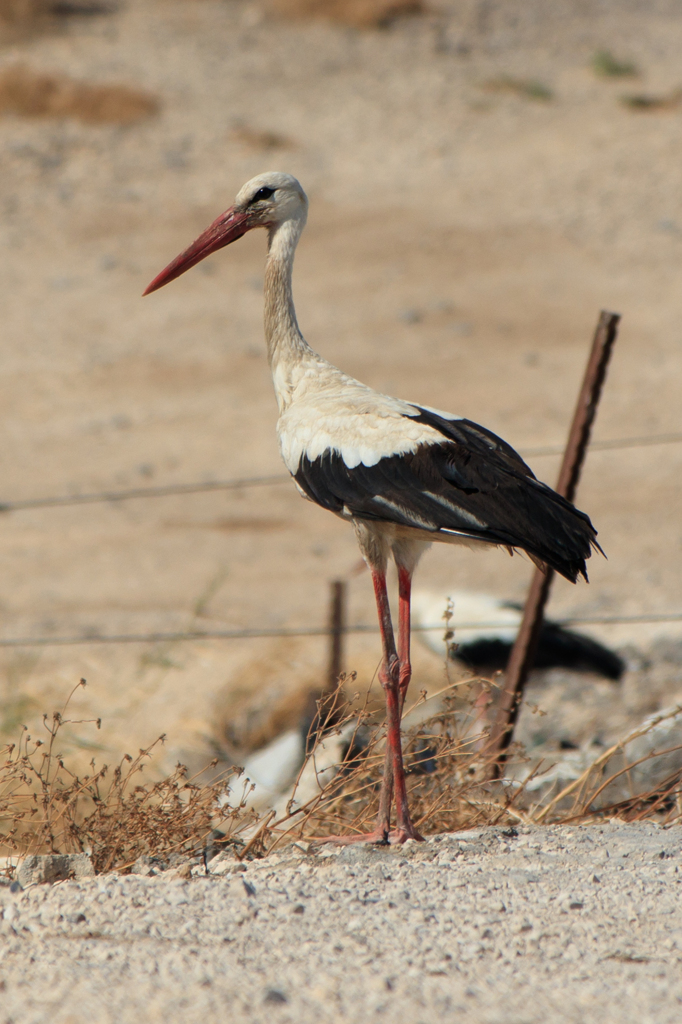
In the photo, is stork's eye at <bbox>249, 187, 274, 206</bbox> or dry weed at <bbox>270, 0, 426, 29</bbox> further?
Answer: dry weed at <bbox>270, 0, 426, 29</bbox>

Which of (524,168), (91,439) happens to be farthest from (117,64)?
(91,439)

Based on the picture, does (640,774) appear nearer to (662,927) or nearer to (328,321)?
(662,927)

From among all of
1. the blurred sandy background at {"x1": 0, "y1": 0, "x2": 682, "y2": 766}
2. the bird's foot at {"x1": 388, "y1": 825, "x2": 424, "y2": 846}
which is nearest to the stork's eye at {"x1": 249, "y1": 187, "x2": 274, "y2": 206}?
the bird's foot at {"x1": 388, "y1": 825, "x2": 424, "y2": 846}

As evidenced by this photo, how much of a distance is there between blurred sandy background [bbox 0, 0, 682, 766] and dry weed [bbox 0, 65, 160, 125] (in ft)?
0.13

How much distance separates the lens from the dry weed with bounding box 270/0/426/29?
2045cm

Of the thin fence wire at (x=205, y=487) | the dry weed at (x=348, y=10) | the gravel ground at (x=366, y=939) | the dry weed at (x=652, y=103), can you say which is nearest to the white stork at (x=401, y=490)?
the gravel ground at (x=366, y=939)

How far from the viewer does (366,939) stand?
3008 millimetres

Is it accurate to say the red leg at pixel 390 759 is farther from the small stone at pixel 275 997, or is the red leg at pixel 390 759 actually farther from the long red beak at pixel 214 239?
the long red beak at pixel 214 239

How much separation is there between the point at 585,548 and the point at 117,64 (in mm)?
17416

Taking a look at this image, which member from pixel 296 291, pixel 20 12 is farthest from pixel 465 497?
pixel 20 12

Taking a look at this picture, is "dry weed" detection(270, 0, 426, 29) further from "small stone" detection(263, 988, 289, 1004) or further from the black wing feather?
"small stone" detection(263, 988, 289, 1004)

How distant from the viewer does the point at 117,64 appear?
1905 cm

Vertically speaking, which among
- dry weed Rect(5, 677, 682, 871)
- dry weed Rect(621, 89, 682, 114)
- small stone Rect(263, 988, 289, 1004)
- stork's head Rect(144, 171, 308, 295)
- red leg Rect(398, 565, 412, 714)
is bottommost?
dry weed Rect(5, 677, 682, 871)

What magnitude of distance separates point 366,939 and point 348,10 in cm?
1979
